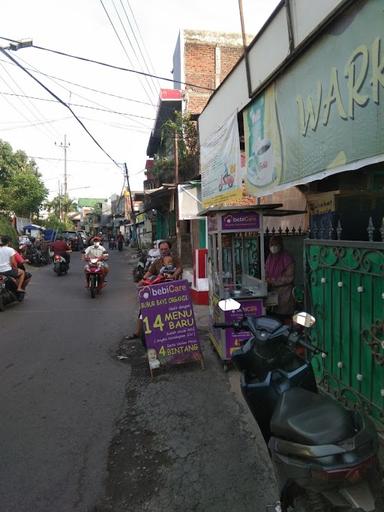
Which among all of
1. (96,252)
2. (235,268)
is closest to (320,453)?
(235,268)

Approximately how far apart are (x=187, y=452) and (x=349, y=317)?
170 centimetres

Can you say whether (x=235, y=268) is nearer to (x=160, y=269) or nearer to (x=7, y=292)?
(x=160, y=269)

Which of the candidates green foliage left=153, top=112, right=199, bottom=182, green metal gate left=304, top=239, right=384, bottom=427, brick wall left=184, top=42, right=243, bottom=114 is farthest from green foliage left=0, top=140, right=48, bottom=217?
green metal gate left=304, top=239, right=384, bottom=427

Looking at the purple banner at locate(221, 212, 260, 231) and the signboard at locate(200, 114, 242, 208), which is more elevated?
the signboard at locate(200, 114, 242, 208)

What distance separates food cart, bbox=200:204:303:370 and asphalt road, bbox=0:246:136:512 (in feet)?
4.68

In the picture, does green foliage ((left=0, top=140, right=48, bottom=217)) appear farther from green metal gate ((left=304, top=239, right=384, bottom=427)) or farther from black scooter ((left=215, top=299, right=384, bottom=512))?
black scooter ((left=215, top=299, right=384, bottom=512))

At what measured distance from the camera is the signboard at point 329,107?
3270mm

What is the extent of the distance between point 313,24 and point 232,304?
2.81 m

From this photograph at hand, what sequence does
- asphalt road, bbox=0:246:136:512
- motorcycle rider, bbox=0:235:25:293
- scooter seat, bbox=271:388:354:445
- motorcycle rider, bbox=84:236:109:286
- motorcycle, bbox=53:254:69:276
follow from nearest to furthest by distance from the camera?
scooter seat, bbox=271:388:354:445 < asphalt road, bbox=0:246:136:512 < motorcycle rider, bbox=0:235:25:293 < motorcycle rider, bbox=84:236:109:286 < motorcycle, bbox=53:254:69:276

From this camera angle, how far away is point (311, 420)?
214 cm

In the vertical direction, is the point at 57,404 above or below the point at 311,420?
below

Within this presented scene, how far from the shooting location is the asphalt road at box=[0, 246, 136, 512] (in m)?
3.20

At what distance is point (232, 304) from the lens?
10.8 ft

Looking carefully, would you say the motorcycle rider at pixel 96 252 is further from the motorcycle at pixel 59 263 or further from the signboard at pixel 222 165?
the motorcycle at pixel 59 263
